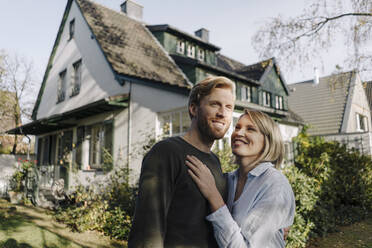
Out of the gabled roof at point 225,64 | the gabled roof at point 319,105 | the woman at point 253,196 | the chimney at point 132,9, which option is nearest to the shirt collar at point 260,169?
the woman at point 253,196

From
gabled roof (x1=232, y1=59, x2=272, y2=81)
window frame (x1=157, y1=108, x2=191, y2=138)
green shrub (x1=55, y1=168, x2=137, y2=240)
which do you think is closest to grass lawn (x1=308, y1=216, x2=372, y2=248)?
green shrub (x1=55, y1=168, x2=137, y2=240)

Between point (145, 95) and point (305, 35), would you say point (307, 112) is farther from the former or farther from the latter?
point (145, 95)

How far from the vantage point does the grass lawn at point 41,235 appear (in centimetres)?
556

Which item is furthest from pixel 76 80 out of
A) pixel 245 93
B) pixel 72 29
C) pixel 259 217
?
pixel 259 217

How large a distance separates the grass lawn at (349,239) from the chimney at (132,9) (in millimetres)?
13452

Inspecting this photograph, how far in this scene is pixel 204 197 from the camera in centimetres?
141

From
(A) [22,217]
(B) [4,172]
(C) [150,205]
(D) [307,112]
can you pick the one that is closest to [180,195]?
(C) [150,205]

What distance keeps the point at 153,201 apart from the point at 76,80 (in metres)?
12.7

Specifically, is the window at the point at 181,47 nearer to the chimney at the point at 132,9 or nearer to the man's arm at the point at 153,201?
the chimney at the point at 132,9

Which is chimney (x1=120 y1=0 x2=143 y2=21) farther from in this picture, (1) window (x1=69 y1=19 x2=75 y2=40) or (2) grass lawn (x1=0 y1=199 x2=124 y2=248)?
(2) grass lawn (x1=0 y1=199 x2=124 y2=248)

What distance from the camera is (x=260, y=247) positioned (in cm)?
132

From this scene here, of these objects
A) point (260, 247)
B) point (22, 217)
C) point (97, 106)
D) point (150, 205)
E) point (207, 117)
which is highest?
point (97, 106)

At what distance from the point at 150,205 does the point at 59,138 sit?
515 inches

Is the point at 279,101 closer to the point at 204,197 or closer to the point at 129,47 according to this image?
the point at 129,47
